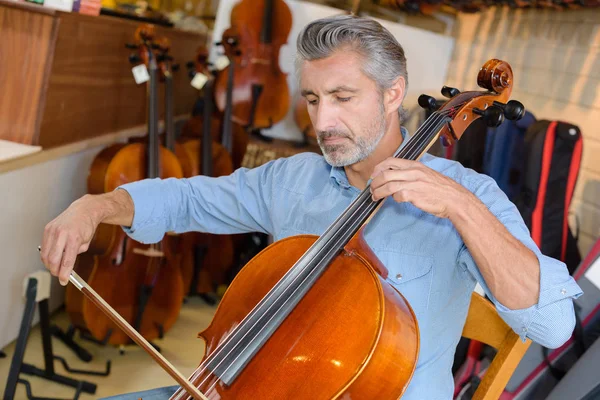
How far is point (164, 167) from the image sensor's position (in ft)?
8.68

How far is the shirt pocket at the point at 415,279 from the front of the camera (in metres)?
1.33

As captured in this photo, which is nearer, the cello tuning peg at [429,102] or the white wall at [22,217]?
the cello tuning peg at [429,102]

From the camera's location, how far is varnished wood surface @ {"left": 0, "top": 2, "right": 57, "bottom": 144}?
2334mm

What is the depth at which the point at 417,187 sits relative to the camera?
1104mm

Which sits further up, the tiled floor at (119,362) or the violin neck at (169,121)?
the violin neck at (169,121)

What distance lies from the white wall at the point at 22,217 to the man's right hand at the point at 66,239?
111 cm

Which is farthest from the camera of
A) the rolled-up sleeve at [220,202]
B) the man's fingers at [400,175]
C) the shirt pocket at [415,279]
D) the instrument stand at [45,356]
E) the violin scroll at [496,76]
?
the instrument stand at [45,356]

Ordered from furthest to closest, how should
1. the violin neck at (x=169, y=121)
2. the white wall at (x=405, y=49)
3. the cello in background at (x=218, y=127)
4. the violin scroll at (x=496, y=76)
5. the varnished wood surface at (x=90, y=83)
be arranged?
1. the white wall at (x=405, y=49)
2. the cello in background at (x=218, y=127)
3. the violin neck at (x=169, y=121)
4. the varnished wood surface at (x=90, y=83)
5. the violin scroll at (x=496, y=76)

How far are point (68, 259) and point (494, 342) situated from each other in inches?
33.7

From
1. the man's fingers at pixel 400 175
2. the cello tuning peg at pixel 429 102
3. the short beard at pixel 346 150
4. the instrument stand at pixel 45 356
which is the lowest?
the instrument stand at pixel 45 356

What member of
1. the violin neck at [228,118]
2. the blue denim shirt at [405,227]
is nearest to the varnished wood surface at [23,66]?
the violin neck at [228,118]

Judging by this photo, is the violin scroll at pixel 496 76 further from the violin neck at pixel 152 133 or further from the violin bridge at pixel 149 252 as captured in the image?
the violin bridge at pixel 149 252

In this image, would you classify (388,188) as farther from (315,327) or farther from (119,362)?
(119,362)

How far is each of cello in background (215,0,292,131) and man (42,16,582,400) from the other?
1.73 metres
